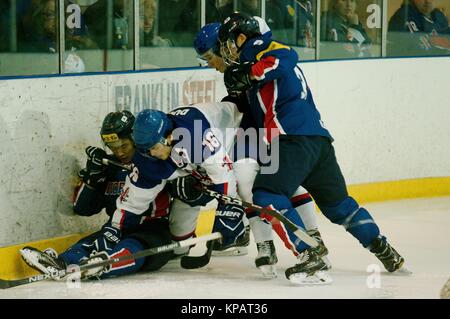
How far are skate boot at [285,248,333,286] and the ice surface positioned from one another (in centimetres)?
5

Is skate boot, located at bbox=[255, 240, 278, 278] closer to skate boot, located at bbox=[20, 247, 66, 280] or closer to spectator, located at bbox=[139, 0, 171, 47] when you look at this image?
skate boot, located at bbox=[20, 247, 66, 280]

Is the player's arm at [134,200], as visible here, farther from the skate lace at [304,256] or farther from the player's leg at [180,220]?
the skate lace at [304,256]

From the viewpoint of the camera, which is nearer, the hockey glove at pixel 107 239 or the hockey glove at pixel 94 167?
the hockey glove at pixel 107 239

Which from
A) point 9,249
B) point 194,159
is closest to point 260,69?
point 194,159

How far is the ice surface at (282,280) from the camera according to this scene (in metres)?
5.13

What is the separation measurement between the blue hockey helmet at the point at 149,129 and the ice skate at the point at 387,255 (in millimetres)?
1095

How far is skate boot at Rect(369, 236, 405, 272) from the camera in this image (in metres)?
5.48

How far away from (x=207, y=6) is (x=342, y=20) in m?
1.41

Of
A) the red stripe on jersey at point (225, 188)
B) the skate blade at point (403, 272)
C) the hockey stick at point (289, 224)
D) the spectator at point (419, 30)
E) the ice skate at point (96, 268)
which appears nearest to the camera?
the hockey stick at point (289, 224)

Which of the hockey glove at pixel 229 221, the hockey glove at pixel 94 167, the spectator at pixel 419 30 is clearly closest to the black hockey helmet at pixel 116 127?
the hockey glove at pixel 94 167

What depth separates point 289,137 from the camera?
5379mm

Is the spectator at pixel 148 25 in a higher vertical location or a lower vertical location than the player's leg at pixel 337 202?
higher

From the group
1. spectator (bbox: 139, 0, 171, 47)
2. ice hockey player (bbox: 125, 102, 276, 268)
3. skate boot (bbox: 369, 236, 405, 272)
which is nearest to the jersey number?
ice hockey player (bbox: 125, 102, 276, 268)

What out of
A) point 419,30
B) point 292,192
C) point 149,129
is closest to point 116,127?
point 149,129
